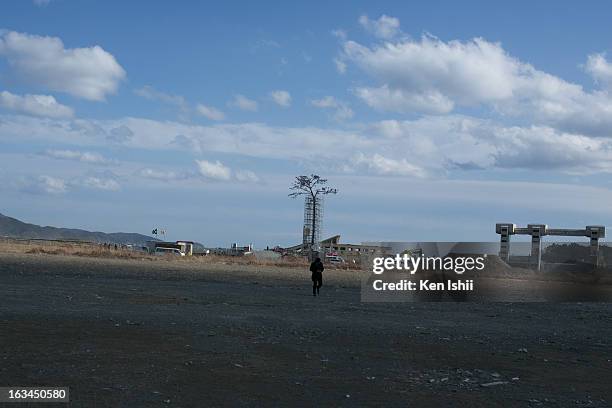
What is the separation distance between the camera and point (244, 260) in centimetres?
7638

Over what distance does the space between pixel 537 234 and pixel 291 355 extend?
180 feet

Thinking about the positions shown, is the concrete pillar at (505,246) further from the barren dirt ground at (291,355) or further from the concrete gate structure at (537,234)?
the barren dirt ground at (291,355)

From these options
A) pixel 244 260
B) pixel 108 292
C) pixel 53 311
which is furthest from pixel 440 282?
pixel 244 260

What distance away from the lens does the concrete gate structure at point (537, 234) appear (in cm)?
6175

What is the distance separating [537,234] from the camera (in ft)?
215

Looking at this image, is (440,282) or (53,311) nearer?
(53,311)

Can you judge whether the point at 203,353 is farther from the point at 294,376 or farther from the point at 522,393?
the point at 522,393

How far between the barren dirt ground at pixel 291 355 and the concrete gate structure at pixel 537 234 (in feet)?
127

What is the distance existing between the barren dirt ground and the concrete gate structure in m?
38.8

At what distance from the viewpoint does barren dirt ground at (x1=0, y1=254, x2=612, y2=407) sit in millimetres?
10703

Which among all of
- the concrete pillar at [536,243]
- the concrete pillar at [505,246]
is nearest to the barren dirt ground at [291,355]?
the concrete pillar at [536,243]

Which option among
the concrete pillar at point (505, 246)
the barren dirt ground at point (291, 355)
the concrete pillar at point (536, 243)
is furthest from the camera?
the concrete pillar at point (505, 246)

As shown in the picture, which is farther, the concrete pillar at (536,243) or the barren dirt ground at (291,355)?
the concrete pillar at (536,243)

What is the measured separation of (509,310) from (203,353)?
1644cm
